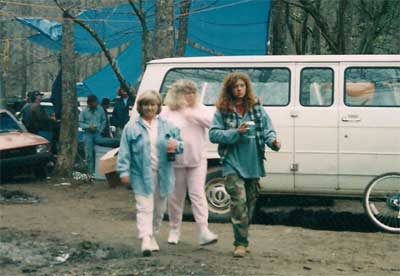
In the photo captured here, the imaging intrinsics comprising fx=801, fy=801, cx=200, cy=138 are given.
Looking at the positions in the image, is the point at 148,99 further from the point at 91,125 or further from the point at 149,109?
the point at 91,125

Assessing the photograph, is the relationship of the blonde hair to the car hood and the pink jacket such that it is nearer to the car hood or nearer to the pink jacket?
the pink jacket

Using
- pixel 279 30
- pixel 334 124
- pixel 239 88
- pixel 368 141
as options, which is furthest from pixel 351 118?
pixel 279 30

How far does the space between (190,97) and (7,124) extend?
807 centimetres

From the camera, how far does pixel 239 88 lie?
759 centimetres

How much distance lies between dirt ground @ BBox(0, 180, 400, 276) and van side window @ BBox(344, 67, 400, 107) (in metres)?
1.56

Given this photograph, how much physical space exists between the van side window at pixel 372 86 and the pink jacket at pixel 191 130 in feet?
7.07

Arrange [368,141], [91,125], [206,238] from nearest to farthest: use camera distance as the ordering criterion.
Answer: [206,238], [368,141], [91,125]

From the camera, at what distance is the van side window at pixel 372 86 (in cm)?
941

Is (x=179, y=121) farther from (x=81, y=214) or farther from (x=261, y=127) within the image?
(x=81, y=214)

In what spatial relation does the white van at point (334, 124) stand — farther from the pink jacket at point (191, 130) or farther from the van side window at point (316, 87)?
the pink jacket at point (191, 130)

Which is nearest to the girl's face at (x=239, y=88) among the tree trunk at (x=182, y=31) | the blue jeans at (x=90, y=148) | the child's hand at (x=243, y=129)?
the child's hand at (x=243, y=129)

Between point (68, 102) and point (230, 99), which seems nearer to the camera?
point (230, 99)

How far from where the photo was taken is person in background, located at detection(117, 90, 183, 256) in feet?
25.3

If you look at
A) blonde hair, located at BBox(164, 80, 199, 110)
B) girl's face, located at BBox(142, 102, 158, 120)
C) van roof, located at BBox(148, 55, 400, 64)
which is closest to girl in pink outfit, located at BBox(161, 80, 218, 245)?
blonde hair, located at BBox(164, 80, 199, 110)
